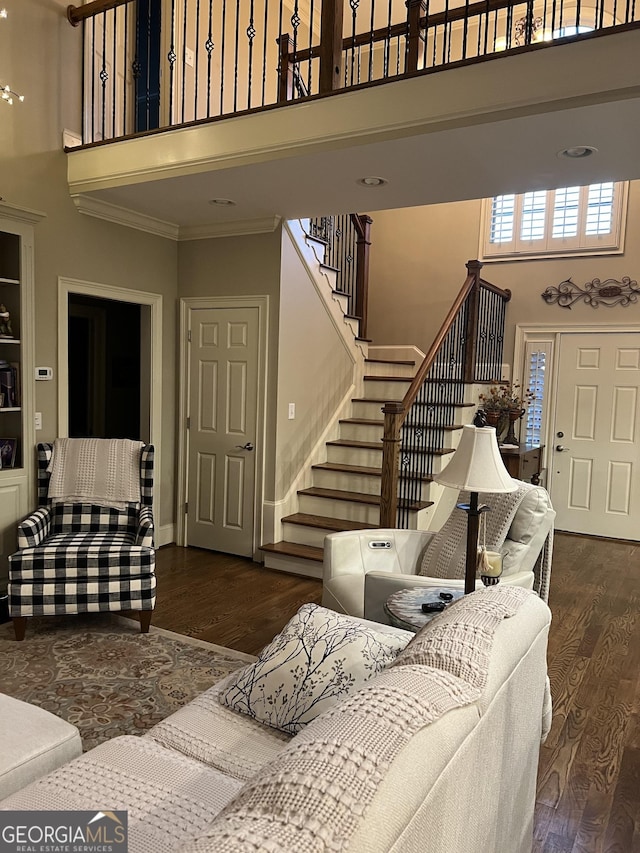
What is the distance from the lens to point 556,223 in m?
5.95

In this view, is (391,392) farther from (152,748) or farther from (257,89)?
(152,748)

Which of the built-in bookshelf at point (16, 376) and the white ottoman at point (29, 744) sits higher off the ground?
the built-in bookshelf at point (16, 376)

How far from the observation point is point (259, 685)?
5.63 feet

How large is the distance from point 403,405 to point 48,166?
2737 mm

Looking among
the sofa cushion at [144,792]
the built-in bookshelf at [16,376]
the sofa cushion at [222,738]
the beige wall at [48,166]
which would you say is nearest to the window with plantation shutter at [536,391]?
the beige wall at [48,166]

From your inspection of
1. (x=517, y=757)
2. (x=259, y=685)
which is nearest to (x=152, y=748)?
(x=259, y=685)

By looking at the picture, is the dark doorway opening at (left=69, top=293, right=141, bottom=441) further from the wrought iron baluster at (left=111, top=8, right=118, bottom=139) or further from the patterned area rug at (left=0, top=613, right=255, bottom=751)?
the patterned area rug at (left=0, top=613, right=255, bottom=751)

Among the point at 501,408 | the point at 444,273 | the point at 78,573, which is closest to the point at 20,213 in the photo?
the point at 78,573

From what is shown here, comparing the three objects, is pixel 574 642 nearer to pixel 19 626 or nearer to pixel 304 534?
pixel 304 534

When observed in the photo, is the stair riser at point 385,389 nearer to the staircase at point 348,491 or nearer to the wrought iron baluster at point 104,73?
the staircase at point 348,491

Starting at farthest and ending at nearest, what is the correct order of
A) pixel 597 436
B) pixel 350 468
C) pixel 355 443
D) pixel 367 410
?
1. pixel 597 436
2. pixel 367 410
3. pixel 355 443
4. pixel 350 468

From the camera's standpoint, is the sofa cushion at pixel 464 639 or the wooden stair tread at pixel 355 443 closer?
the sofa cushion at pixel 464 639

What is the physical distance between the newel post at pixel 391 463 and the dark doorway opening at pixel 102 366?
3258 mm

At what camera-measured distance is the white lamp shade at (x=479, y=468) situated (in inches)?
87.5
